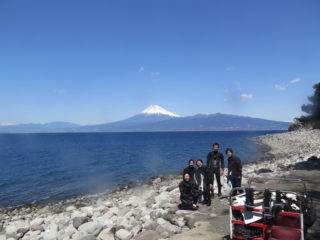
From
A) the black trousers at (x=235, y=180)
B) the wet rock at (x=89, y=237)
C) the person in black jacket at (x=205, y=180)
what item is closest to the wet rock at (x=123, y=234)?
the wet rock at (x=89, y=237)

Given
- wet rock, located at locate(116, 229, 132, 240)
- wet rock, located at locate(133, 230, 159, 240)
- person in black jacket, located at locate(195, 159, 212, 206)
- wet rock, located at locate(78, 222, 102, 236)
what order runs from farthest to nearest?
1. person in black jacket, located at locate(195, 159, 212, 206)
2. wet rock, located at locate(78, 222, 102, 236)
3. wet rock, located at locate(116, 229, 132, 240)
4. wet rock, located at locate(133, 230, 159, 240)

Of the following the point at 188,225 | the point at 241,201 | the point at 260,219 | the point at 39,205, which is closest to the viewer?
the point at 260,219

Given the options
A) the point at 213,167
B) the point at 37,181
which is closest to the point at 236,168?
the point at 213,167

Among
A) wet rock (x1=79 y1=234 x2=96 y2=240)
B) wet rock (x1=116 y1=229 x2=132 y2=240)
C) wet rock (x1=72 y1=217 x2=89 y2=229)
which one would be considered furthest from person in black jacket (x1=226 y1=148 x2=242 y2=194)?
wet rock (x1=72 y1=217 x2=89 y2=229)

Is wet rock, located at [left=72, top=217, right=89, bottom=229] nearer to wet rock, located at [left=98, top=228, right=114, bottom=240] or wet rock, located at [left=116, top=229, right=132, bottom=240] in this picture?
Result: wet rock, located at [left=98, top=228, right=114, bottom=240]

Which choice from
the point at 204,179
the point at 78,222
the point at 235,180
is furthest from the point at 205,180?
the point at 78,222

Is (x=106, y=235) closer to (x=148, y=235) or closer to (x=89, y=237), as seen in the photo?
(x=89, y=237)

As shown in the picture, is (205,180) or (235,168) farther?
(205,180)

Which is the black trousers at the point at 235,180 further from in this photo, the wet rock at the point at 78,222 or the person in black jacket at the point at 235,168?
the wet rock at the point at 78,222

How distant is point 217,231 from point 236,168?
3.16m

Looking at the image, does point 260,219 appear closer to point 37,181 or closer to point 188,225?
point 188,225

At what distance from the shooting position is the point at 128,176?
24906 mm

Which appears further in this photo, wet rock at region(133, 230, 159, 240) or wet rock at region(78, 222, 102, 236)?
wet rock at region(78, 222, 102, 236)

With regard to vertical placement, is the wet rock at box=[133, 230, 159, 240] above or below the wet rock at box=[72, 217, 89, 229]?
above
